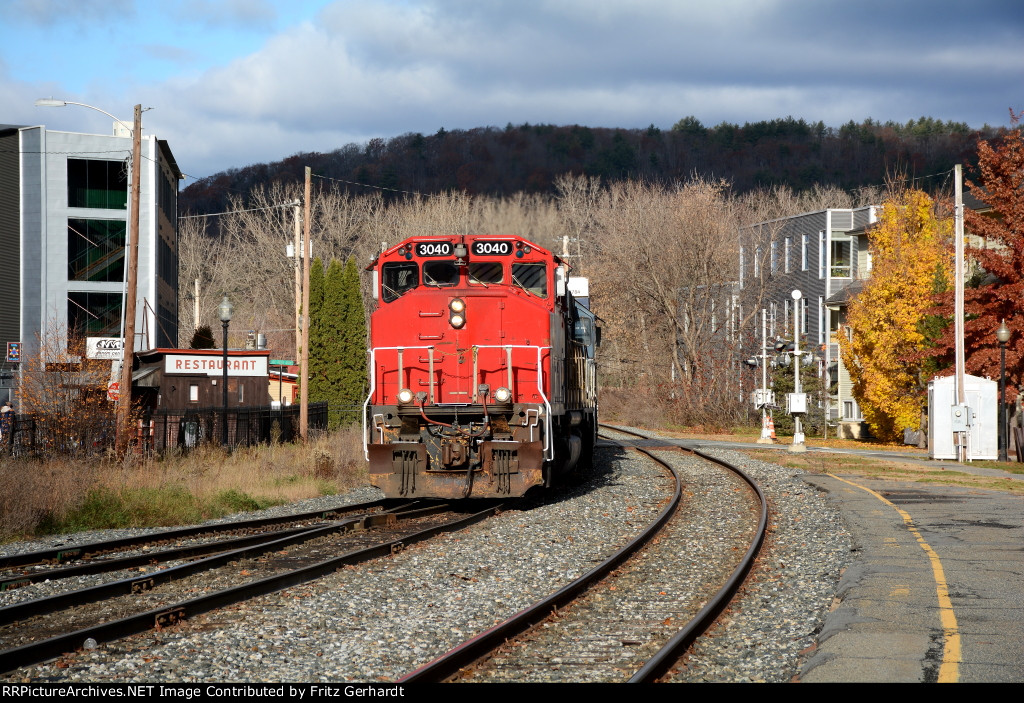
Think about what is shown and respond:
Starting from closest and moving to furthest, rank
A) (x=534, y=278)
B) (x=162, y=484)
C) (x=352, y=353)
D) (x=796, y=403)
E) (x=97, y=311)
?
(x=534, y=278) → (x=162, y=484) → (x=796, y=403) → (x=352, y=353) → (x=97, y=311)

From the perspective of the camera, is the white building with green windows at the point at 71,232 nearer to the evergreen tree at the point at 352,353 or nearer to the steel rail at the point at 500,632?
the evergreen tree at the point at 352,353

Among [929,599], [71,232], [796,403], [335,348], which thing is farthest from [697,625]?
[71,232]

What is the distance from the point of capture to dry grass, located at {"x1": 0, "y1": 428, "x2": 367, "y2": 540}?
15.7m

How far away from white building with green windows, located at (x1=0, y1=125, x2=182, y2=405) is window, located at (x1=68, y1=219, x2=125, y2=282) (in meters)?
0.05

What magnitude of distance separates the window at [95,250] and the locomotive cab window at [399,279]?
3664cm

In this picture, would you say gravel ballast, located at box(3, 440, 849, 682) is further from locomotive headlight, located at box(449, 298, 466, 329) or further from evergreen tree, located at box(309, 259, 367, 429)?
evergreen tree, located at box(309, 259, 367, 429)

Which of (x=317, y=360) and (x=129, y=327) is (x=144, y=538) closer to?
(x=129, y=327)

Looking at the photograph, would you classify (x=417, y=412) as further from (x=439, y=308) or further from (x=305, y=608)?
(x=305, y=608)

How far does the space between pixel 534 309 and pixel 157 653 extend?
389 inches

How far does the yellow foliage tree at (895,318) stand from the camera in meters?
38.0

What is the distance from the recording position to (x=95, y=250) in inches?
1959

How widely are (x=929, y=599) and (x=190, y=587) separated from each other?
726cm

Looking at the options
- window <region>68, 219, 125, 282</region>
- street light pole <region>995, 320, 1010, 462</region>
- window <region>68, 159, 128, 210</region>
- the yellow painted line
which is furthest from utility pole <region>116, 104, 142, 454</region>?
window <region>68, 159, 128, 210</region>

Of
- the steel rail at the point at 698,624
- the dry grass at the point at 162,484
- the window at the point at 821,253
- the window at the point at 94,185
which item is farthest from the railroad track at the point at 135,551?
the window at the point at 821,253
